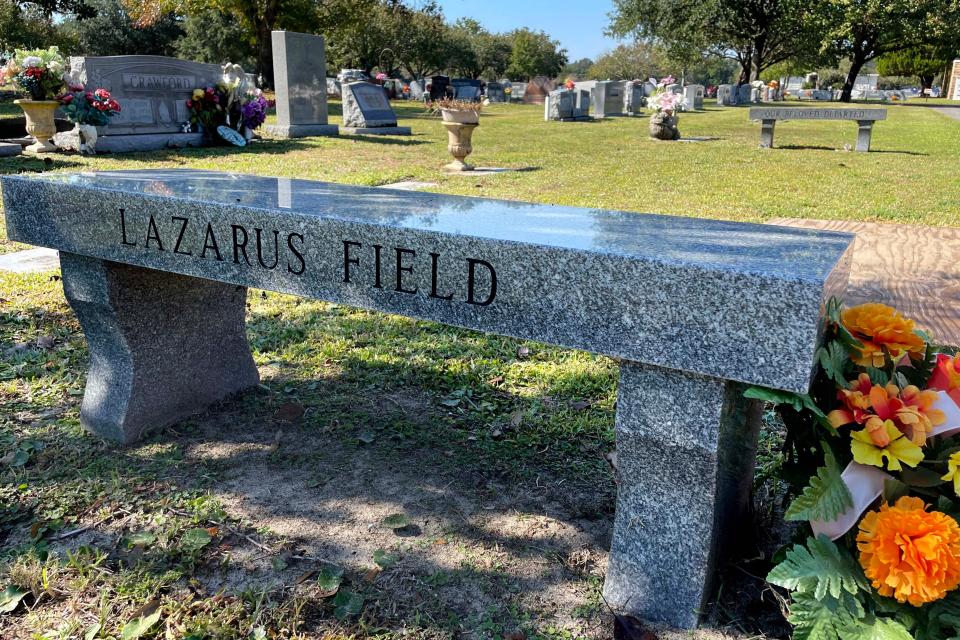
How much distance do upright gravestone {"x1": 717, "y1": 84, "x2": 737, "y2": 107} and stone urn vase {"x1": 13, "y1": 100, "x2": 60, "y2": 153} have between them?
107ft

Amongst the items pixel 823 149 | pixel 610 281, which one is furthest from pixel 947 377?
pixel 823 149

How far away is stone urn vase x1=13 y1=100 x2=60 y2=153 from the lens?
1097 cm

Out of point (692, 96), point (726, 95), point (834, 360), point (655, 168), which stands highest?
point (726, 95)

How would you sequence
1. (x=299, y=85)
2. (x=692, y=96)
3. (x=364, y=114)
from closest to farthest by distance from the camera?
(x=299, y=85), (x=364, y=114), (x=692, y=96)

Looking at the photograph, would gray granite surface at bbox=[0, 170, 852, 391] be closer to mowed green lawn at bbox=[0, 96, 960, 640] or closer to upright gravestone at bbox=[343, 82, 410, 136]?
mowed green lawn at bbox=[0, 96, 960, 640]

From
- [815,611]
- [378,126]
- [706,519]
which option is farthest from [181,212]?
[378,126]

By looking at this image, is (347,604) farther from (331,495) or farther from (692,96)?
(692,96)

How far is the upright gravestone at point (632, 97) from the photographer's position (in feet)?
90.9

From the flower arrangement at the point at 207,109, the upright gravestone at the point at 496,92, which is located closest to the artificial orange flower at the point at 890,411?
the flower arrangement at the point at 207,109

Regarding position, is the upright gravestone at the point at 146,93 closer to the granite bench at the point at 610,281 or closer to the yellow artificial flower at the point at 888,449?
the granite bench at the point at 610,281

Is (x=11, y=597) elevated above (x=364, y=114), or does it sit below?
below

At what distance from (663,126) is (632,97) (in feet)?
37.8

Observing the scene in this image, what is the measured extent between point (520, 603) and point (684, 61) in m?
42.6

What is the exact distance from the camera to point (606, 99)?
85.8ft
